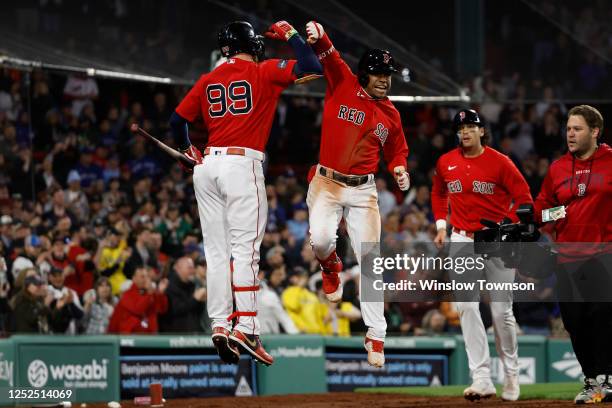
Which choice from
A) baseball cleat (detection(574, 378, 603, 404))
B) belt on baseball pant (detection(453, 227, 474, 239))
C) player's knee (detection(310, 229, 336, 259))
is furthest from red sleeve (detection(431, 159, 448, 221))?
baseball cleat (detection(574, 378, 603, 404))

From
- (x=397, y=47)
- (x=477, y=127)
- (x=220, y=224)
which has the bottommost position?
(x=220, y=224)

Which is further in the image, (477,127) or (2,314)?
A: (2,314)

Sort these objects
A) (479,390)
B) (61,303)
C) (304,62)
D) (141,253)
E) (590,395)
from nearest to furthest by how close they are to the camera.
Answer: (304,62), (590,395), (479,390), (61,303), (141,253)

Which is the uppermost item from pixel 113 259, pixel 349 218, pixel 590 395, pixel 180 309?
pixel 113 259

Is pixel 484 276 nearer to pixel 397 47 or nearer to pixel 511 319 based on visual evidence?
pixel 511 319

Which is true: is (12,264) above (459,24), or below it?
below

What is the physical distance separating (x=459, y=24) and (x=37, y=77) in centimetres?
718

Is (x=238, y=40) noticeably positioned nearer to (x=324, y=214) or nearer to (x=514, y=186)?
(x=324, y=214)

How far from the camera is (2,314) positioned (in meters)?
15.2

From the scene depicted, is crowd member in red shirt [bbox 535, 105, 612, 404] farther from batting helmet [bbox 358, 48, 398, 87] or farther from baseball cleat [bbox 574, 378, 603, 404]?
batting helmet [bbox 358, 48, 398, 87]

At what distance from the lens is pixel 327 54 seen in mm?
10469

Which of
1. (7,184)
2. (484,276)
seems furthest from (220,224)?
(7,184)

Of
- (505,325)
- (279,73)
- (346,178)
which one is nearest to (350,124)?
(346,178)

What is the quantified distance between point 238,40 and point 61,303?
661 cm
